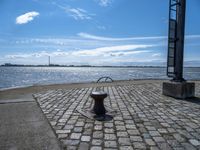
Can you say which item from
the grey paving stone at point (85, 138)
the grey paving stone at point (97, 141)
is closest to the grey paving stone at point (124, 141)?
the grey paving stone at point (97, 141)

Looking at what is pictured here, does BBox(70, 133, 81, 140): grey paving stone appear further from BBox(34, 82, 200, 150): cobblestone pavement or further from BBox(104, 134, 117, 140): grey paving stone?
BBox(104, 134, 117, 140): grey paving stone

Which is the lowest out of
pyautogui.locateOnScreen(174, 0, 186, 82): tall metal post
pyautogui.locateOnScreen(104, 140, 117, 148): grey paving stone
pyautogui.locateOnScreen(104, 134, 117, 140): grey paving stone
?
pyautogui.locateOnScreen(104, 140, 117, 148): grey paving stone

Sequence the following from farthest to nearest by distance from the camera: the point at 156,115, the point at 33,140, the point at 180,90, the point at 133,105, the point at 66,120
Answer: the point at 180,90, the point at 133,105, the point at 156,115, the point at 66,120, the point at 33,140

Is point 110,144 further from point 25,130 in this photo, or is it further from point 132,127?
point 25,130

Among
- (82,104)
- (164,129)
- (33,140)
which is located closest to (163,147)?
(164,129)

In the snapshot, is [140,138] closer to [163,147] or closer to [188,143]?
[163,147]

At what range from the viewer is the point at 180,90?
8.48 metres

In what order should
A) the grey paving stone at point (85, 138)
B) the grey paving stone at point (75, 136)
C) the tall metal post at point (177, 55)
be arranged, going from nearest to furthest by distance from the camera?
the grey paving stone at point (85, 138), the grey paving stone at point (75, 136), the tall metal post at point (177, 55)

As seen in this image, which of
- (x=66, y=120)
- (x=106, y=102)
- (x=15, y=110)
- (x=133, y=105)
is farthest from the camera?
(x=106, y=102)

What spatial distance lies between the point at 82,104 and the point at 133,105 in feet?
6.04

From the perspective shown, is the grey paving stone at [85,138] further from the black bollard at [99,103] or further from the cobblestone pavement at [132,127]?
the black bollard at [99,103]

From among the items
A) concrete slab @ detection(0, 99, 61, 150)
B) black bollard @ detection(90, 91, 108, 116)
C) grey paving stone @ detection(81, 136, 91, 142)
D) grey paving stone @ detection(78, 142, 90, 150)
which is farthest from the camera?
black bollard @ detection(90, 91, 108, 116)

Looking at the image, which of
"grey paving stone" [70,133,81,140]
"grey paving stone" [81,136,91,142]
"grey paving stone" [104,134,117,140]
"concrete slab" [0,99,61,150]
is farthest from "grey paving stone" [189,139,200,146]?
"concrete slab" [0,99,61,150]

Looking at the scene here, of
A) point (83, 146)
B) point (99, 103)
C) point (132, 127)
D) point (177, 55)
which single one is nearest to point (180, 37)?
point (177, 55)
